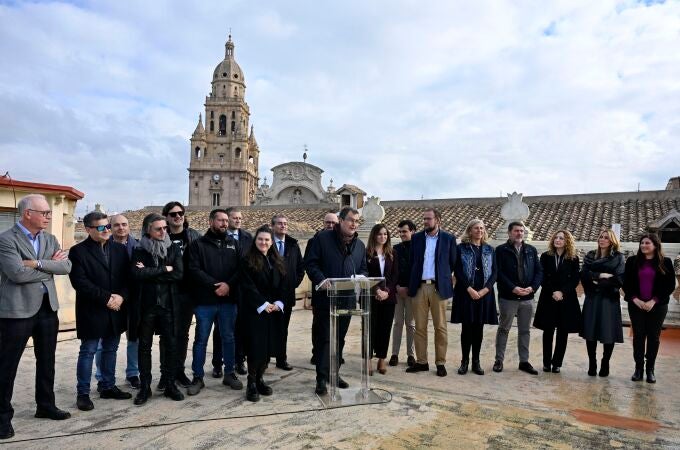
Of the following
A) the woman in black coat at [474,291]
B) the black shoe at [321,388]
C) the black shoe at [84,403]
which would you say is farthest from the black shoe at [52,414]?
the woman in black coat at [474,291]

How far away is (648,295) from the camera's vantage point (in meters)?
5.25

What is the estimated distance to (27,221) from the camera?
374 cm

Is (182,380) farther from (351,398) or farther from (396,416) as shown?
(396,416)

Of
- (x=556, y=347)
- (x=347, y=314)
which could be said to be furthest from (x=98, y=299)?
(x=556, y=347)

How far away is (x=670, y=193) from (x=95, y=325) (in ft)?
49.3

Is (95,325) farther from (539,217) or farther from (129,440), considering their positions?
(539,217)

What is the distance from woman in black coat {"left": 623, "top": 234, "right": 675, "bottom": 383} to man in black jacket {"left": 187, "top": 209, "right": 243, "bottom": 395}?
4174 mm

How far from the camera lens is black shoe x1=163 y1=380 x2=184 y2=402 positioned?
4.34 metres

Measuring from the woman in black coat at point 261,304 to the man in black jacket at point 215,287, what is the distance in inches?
10.7

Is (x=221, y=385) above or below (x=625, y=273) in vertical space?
below

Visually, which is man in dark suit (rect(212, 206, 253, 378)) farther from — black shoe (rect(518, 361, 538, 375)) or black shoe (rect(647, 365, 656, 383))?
black shoe (rect(647, 365, 656, 383))

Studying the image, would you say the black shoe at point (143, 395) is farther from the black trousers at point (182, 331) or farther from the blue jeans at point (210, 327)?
the blue jeans at point (210, 327)

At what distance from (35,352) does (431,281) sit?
380cm

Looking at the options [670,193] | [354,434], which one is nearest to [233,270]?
[354,434]
